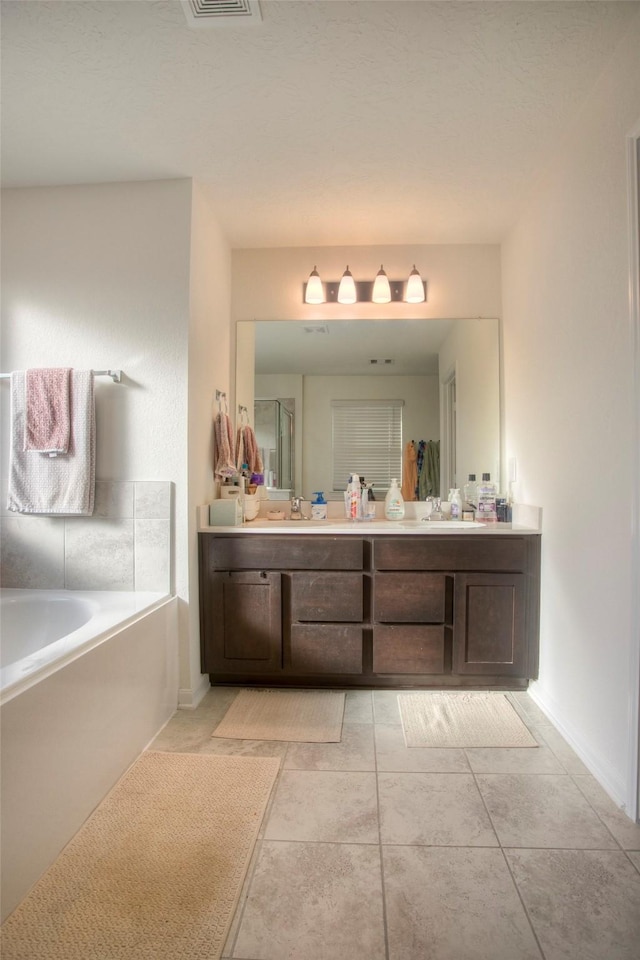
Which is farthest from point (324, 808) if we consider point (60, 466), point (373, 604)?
point (60, 466)

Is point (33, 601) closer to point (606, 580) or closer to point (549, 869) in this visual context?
point (549, 869)

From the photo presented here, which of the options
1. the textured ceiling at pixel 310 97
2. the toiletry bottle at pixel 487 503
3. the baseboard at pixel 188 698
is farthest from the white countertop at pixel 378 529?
the textured ceiling at pixel 310 97

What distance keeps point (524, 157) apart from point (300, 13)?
1.08m

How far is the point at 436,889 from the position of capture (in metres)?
1.25

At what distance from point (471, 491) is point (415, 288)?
3.79 ft

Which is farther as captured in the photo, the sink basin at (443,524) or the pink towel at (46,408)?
the sink basin at (443,524)

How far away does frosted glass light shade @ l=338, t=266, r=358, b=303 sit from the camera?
2.77 meters

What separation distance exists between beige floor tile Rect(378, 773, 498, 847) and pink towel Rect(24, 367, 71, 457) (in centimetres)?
183

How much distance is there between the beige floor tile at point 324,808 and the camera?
1.44 m

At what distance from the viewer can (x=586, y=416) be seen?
1.81 m

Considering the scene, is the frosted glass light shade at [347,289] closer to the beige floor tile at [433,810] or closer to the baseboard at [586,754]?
the baseboard at [586,754]

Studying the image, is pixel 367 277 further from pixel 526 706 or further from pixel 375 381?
pixel 526 706

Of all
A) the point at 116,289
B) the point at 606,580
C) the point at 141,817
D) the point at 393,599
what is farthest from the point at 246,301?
the point at 141,817

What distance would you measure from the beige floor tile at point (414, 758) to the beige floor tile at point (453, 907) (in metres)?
0.39
